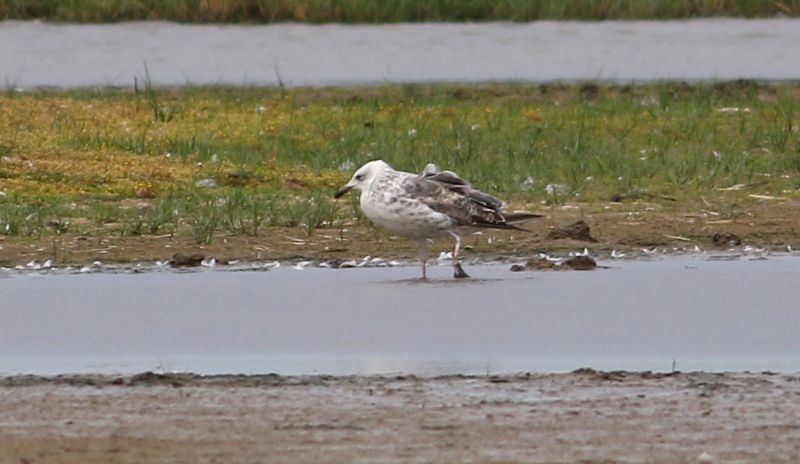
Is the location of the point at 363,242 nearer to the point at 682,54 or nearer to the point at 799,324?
the point at 799,324

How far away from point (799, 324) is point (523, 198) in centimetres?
421

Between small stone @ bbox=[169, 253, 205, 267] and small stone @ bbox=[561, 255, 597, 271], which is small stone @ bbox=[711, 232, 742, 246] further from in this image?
small stone @ bbox=[169, 253, 205, 267]

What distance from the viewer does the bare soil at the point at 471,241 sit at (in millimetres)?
11789

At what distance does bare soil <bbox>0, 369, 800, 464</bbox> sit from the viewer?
21.9 feet

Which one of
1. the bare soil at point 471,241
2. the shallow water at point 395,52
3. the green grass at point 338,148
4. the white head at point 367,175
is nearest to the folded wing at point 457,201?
the white head at point 367,175

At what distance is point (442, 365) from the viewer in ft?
27.8

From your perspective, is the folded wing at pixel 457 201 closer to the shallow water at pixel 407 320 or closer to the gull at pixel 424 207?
the gull at pixel 424 207

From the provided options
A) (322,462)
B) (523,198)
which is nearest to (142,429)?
(322,462)

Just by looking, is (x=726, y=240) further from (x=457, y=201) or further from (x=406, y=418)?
(x=406, y=418)

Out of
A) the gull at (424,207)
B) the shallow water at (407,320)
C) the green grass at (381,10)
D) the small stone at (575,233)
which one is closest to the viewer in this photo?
the shallow water at (407,320)

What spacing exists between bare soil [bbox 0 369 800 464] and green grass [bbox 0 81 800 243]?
14.2 feet

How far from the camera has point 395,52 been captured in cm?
2264

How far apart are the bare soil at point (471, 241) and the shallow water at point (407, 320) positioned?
0.43 metres

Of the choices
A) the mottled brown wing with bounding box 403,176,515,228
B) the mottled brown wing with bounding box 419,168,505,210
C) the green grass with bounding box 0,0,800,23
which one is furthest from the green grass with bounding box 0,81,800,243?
the green grass with bounding box 0,0,800,23
